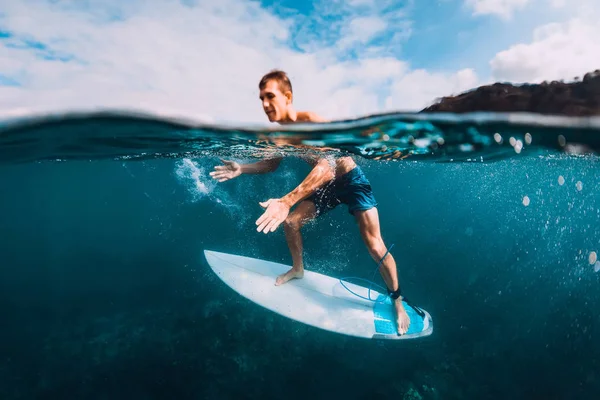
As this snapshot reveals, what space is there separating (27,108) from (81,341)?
701 cm

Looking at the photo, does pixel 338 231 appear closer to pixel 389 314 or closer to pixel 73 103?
pixel 389 314

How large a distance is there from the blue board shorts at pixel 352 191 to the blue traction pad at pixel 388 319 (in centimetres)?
233

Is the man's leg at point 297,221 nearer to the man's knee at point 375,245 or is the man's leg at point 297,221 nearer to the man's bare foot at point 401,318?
the man's knee at point 375,245

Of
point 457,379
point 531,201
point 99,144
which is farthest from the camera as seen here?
point 531,201

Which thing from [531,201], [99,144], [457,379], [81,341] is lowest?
[531,201]

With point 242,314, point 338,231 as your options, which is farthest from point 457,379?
point 338,231

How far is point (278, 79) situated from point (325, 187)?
2.12m

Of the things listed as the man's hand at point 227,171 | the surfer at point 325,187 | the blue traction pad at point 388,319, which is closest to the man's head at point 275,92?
the surfer at point 325,187

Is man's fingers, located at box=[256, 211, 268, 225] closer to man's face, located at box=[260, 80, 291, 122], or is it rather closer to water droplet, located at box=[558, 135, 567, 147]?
man's face, located at box=[260, 80, 291, 122]

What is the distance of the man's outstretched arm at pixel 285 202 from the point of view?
2.74 meters

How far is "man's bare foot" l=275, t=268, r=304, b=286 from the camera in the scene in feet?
23.2

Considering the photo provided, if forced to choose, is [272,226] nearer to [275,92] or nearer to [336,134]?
[275,92]

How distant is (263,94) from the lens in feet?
13.7

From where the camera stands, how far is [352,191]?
17.9 ft
